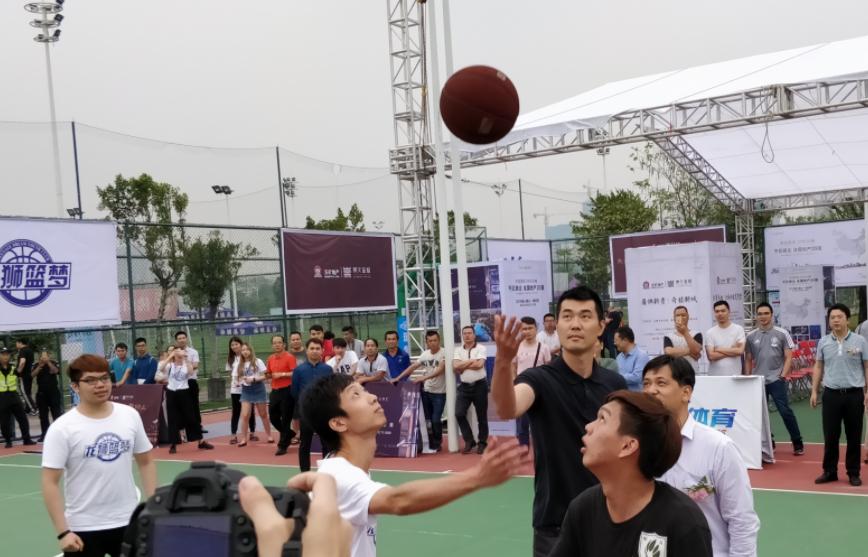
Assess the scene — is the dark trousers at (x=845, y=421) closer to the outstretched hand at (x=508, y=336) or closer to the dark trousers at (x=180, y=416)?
the outstretched hand at (x=508, y=336)

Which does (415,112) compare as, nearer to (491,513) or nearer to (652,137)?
(652,137)

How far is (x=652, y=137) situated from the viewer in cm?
1512

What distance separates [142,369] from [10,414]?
2285 millimetres

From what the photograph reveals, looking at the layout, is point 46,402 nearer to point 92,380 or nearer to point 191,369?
point 191,369

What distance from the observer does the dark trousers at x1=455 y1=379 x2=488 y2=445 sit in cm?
1261

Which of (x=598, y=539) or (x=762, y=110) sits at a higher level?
(x=762, y=110)

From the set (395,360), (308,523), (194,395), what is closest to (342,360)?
(395,360)

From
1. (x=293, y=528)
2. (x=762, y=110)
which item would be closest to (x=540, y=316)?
(x=762, y=110)

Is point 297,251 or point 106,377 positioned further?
point 297,251

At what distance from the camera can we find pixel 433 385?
13.4 metres

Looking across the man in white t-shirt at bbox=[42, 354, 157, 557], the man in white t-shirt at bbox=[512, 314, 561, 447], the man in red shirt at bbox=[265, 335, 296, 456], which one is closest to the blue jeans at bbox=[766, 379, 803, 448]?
the man in white t-shirt at bbox=[512, 314, 561, 447]

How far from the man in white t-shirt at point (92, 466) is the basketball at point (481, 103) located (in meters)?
3.00

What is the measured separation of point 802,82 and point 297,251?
9428 millimetres

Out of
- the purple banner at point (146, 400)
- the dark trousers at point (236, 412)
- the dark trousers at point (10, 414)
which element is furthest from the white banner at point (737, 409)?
the dark trousers at point (10, 414)
